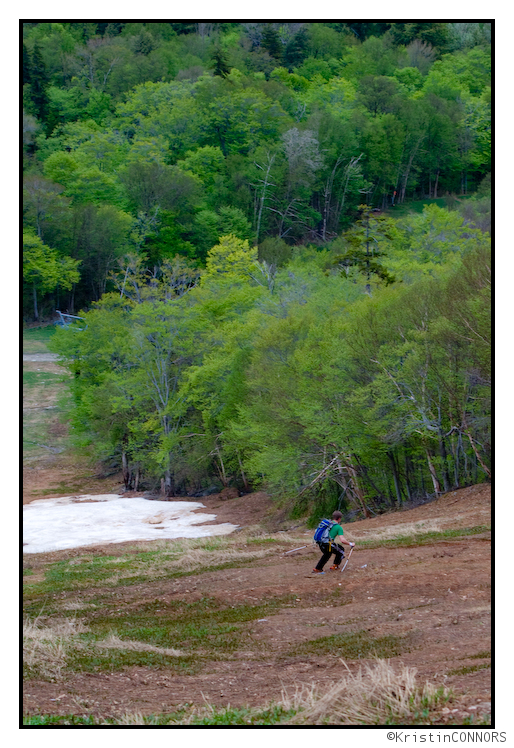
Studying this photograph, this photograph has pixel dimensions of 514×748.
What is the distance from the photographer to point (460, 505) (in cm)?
Result: 2570

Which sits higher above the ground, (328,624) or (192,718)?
(192,718)

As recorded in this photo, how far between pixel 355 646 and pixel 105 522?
3028cm

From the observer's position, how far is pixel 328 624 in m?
13.4

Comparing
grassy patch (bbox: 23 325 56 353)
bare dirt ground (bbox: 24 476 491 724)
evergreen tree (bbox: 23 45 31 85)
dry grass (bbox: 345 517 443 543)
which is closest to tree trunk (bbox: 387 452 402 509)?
dry grass (bbox: 345 517 443 543)

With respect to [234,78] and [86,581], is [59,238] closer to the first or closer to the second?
[234,78]

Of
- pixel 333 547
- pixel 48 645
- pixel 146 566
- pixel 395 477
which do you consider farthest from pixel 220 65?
pixel 48 645

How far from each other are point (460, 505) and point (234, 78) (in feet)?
406

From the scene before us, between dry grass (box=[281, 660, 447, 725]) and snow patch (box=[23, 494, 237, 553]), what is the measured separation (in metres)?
25.8

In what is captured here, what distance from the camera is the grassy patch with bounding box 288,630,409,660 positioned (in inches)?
442

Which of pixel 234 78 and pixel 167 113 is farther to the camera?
pixel 234 78

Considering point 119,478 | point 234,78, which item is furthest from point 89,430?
point 234,78

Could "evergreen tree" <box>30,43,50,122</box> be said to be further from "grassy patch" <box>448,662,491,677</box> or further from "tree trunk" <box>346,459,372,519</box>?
"grassy patch" <box>448,662,491,677</box>

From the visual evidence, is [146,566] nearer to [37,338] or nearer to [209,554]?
[209,554]

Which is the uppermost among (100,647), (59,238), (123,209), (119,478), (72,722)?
(123,209)
